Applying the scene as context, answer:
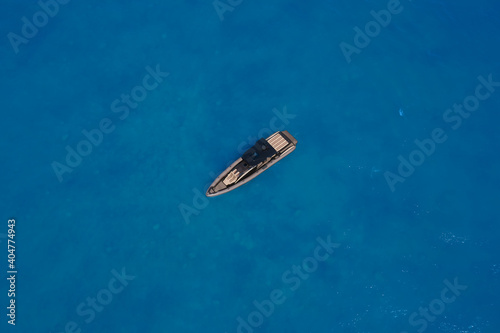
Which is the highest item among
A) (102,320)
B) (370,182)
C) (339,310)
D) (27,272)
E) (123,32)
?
(123,32)

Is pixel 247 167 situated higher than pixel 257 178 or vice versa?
pixel 247 167

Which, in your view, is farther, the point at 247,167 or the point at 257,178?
the point at 257,178

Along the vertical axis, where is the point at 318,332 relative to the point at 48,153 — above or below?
below

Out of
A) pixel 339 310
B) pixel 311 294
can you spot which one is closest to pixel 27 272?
pixel 311 294

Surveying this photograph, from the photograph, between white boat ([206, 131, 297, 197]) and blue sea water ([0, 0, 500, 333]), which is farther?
white boat ([206, 131, 297, 197])

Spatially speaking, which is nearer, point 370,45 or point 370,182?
point 370,182

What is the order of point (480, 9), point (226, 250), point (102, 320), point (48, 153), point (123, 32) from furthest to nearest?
1. point (480, 9)
2. point (123, 32)
3. point (48, 153)
4. point (226, 250)
5. point (102, 320)

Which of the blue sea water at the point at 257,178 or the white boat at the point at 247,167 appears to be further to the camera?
the white boat at the point at 247,167

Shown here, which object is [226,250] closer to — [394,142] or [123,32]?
[394,142]
